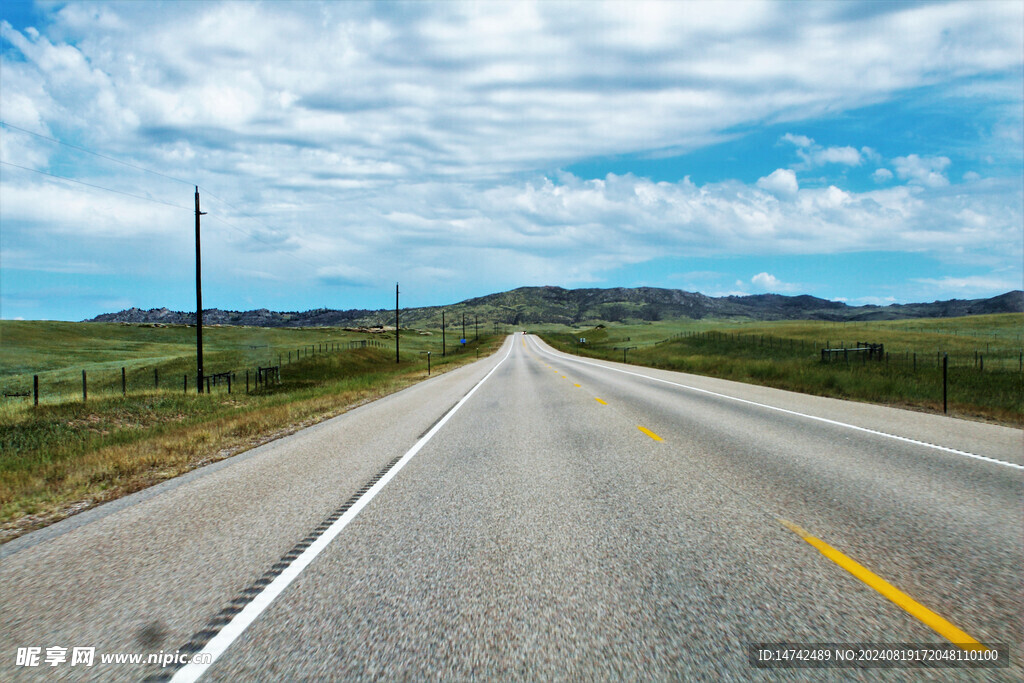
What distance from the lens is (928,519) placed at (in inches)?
208

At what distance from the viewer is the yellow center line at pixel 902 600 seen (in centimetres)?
317

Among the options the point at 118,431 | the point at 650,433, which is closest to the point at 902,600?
the point at 650,433

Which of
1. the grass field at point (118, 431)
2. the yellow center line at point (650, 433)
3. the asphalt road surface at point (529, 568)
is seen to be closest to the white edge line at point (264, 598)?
the asphalt road surface at point (529, 568)

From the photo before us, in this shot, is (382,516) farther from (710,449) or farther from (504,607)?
(710,449)

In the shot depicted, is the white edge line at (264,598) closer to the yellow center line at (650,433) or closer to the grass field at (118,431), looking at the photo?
the grass field at (118,431)

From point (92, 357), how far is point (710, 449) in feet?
247

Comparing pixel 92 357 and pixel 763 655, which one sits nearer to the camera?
pixel 763 655

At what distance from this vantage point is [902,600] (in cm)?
363

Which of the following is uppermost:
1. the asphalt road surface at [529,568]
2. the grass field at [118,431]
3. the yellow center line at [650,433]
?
the asphalt road surface at [529,568]

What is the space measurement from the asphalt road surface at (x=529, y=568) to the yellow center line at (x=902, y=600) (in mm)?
17

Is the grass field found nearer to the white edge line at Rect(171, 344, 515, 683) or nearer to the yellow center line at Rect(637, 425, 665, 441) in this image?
the white edge line at Rect(171, 344, 515, 683)

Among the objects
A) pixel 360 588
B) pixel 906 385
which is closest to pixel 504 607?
pixel 360 588

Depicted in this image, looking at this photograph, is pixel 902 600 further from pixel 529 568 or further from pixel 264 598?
pixel 264 598

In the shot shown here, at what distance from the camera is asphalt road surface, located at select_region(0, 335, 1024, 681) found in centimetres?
313
